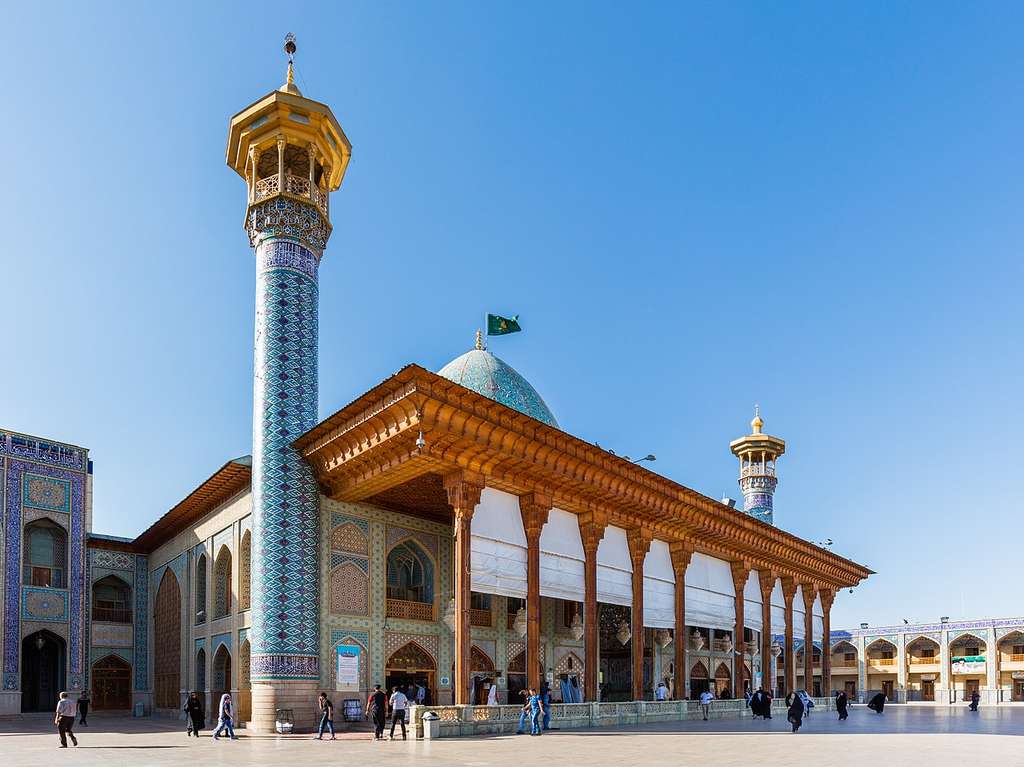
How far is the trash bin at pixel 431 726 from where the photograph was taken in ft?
54.9

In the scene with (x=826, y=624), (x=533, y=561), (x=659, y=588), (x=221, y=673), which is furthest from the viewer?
(x=826, y=624)

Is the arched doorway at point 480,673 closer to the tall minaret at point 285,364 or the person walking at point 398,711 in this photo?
the tall minaret at point 285,364

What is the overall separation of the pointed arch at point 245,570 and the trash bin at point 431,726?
8.27 metres

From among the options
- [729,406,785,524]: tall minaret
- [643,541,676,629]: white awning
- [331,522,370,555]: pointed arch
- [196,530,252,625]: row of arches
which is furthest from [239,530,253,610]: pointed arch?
[729,406,785,524]: tall minaret

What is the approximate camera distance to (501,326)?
1187 inches

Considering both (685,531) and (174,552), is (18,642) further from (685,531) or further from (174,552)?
(685,531)

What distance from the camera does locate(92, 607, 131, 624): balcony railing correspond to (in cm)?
3170

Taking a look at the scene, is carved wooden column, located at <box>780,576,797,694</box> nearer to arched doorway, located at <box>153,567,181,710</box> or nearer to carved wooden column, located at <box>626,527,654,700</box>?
carved wooden column, located at <box>626,527,654,700</box>

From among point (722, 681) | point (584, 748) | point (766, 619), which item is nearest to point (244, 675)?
point (584, 748)

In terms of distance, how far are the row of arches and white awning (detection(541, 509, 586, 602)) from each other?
7376 millimetres

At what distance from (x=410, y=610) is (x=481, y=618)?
2.46 metres

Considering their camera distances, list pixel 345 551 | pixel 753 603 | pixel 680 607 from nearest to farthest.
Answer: pixel 345 551, pixel 680 607, pixel 753 603

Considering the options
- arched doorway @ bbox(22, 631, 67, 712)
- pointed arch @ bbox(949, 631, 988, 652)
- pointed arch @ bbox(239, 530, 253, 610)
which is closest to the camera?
pointed arch @ bbox(239, 530, 253, 610)

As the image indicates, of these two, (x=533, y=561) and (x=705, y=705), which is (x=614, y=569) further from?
(x=705, y=705)
